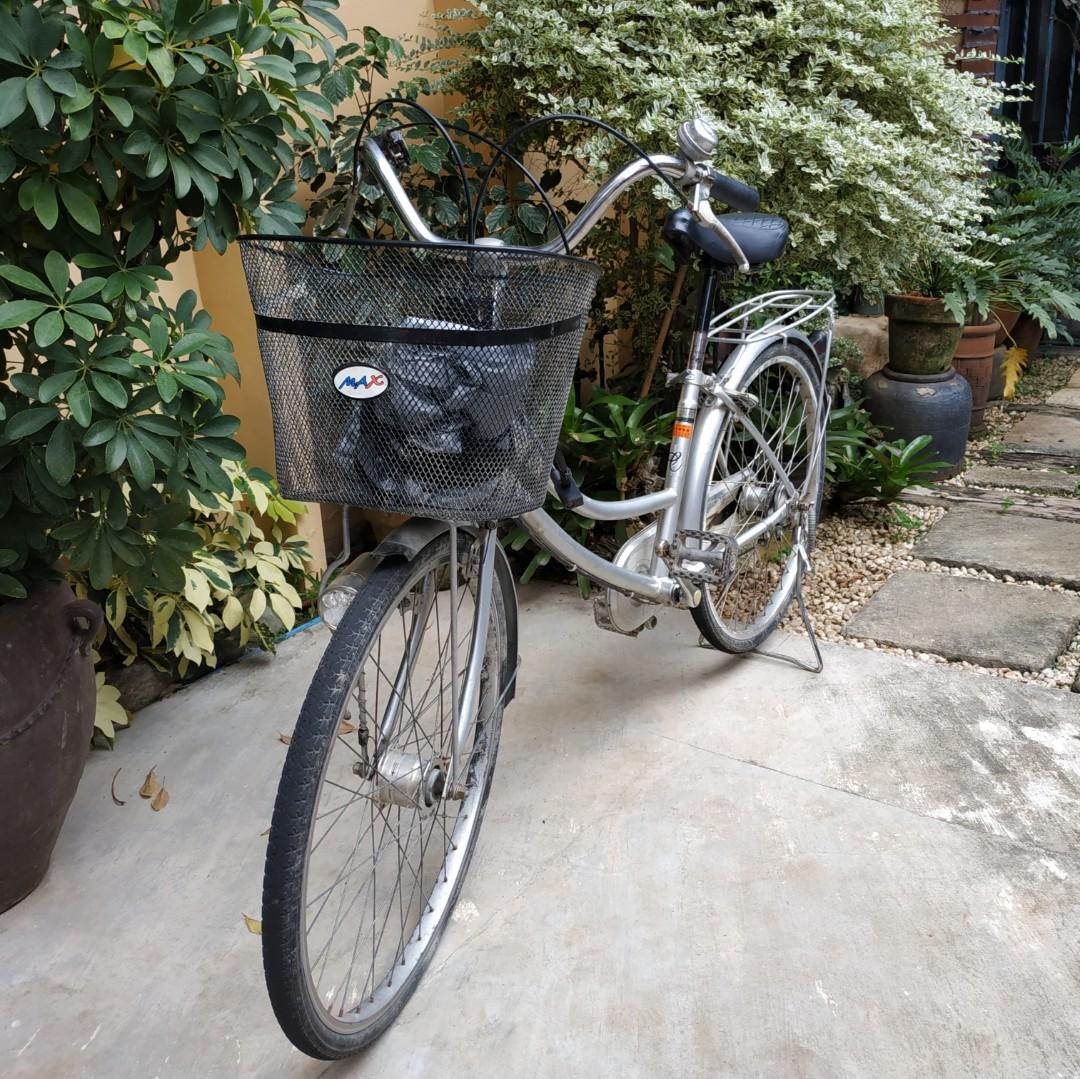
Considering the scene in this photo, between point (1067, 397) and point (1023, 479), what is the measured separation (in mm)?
1533

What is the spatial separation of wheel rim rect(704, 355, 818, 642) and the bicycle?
33cm

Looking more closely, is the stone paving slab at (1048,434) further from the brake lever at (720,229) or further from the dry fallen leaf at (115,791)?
the dry fallen leaf at (115,791)

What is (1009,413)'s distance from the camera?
5215 millimetres

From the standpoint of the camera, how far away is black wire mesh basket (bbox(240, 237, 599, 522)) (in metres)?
1.32

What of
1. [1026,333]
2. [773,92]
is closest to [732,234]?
[773,92]

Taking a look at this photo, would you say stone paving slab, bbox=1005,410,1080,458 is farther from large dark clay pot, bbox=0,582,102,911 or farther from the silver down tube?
large dark clay pot, bbox=0,582,102,911

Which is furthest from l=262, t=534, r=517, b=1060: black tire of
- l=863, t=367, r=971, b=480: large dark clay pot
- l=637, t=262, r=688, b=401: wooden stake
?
l=863, t=367, r=971, b=480: large dark clay pot

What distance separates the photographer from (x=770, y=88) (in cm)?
299

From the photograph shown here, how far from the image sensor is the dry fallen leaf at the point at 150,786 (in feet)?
7.39

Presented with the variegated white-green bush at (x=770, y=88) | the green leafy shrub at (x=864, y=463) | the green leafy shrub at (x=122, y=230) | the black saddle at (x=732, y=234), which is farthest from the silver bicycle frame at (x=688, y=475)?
the green leafy shrub at (x=864, y=463)

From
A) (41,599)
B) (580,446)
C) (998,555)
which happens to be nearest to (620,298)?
(580,446)

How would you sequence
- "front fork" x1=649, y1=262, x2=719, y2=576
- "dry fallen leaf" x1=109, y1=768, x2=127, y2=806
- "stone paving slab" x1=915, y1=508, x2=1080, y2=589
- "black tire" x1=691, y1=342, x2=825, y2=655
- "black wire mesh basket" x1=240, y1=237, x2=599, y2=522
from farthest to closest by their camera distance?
"stone paving slab" x1=915, y1=508, x2=1080, y2=589 < "black tire" x1=691, y1=342, x2=825, y2=655 < "front fork" x1=649, y1=262, x2=719, y2=576 < "dry fallen leaf" x1=109, y1=768, x2=127, y2=806 < "black wire mesh basket" x1=240, y1=237, x2=599, y2=522

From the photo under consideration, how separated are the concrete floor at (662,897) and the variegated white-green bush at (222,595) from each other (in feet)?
0.57

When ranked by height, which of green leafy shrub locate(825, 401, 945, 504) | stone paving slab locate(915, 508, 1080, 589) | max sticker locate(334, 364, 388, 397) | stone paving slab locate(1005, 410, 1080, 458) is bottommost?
stone paving slab locate(915, 508, 1080, 589)
